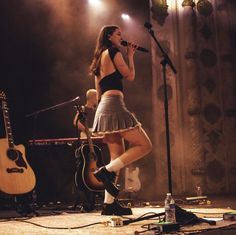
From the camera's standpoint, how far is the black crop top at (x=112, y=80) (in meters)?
3.88

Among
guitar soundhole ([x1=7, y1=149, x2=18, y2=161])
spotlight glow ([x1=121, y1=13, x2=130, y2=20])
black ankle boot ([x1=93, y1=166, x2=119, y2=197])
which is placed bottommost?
black ankle boot ([x1=93, y1=166, x2=119, y2=197])

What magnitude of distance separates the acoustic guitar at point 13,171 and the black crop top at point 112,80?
131cm

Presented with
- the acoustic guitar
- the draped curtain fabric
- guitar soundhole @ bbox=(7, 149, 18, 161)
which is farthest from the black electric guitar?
the draped curtain fabric

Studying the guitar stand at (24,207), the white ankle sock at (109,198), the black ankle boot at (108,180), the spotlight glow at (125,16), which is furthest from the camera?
the spotlight glow at (125,16)

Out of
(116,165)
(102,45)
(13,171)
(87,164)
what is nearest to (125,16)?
(87,164)

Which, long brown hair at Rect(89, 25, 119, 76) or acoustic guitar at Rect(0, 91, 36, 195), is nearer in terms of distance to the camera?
long brown hair at Rect(89, 25, 119, 76)

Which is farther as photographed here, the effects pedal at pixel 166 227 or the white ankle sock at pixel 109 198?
the white ankle sock at pixel 109 198

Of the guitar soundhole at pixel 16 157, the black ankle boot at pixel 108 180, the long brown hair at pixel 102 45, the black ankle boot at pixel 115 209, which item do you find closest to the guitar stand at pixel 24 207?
the guitar soundhole at pixel 16 157

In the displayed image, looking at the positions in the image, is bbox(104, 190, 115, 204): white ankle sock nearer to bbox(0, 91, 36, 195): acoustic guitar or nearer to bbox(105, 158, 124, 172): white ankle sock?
bbox(105, 158, 124, 172): white ankle sock

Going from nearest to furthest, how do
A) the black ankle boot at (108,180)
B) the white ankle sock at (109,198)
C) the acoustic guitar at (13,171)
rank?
the black ankle boot at (108,180), the white ankle sock at (109,198), the acoustic guitar at (13,171)

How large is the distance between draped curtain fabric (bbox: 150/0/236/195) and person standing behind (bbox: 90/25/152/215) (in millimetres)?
3023

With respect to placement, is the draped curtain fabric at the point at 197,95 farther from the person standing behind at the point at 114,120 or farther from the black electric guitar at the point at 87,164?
the person standing behind at the point at 114,120

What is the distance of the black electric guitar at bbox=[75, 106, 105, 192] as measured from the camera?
4.86m

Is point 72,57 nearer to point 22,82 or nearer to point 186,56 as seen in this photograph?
point 22,82
